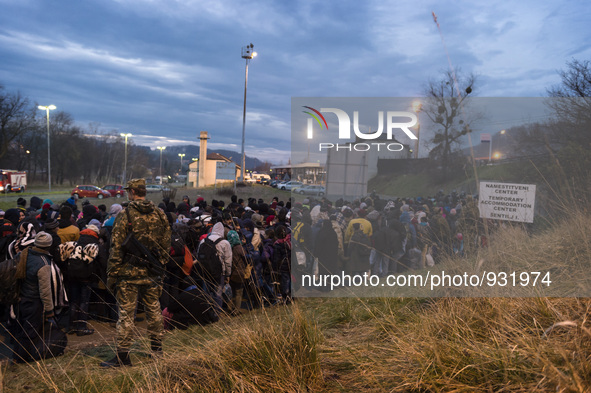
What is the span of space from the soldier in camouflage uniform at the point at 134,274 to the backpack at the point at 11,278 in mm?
1124

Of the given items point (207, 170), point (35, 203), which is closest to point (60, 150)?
point (207, 170)

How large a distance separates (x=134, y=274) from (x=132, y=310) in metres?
0.39

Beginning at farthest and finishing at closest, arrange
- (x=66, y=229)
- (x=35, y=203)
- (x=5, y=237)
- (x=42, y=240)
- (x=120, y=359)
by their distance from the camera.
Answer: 1. (x=35, y=203)
2. (x=66, y=229)
3. (x=5, y=237)
4. (x=42, y=240)
5. (x=120, y=359)

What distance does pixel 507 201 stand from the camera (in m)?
4.98

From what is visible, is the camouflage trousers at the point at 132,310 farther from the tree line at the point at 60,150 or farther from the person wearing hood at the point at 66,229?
the tree line at the point at 60,150

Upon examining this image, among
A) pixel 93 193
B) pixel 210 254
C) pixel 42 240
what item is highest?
pixel 42 240

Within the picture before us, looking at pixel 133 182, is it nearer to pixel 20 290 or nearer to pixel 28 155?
pixel 20 290

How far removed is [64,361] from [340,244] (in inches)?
138

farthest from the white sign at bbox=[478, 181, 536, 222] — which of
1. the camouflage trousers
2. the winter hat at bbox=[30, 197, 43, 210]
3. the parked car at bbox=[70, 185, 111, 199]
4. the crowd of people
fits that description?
the parked car at bbox=[70, 185, 111, 199]

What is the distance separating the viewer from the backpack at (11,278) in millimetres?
4633

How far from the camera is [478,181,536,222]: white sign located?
Answer: 496 centimetres

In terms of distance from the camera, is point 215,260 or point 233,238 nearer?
point 215,260

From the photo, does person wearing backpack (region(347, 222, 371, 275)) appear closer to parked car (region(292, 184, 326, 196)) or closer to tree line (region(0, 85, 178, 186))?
parked car (region(292, 184, 326, 196))

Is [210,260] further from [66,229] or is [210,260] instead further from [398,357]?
[398,357]
